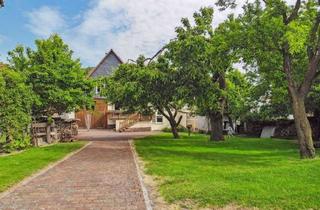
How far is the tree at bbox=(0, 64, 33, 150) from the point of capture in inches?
881

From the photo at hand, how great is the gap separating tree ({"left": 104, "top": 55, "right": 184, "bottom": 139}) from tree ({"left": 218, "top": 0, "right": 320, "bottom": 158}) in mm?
9301

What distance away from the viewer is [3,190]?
10.7m

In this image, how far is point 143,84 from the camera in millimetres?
30328

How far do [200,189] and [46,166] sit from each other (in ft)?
25.2

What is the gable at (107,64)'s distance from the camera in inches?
2421

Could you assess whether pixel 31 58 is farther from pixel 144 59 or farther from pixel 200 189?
pixel 200 189

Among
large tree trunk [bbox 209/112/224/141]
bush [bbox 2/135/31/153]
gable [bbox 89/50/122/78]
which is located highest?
gable [bbox 89/50/122/78]

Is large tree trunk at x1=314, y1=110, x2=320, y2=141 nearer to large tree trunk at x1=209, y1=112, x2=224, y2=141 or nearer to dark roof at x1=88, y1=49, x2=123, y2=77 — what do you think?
large tree trunk at x1=209, y1=112, x2=224, y2=141

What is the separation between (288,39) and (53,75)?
18.3m

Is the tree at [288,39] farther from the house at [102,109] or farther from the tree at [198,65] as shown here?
the house at [102,109]

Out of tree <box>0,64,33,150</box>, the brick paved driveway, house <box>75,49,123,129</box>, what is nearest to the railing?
house <box>75,49,123,129</box>

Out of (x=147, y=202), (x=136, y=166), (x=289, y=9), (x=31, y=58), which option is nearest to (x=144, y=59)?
(x=31, y=58)

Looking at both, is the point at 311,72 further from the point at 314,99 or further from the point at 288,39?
the point at 314,99

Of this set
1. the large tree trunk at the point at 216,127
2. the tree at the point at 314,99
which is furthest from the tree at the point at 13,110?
the tree at the point at 314,99
